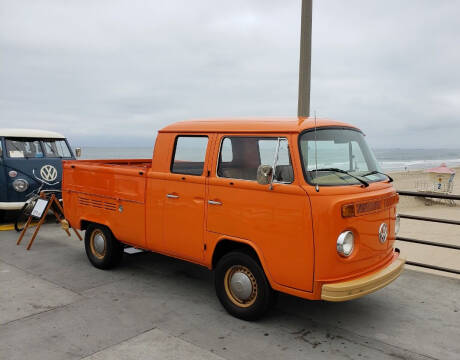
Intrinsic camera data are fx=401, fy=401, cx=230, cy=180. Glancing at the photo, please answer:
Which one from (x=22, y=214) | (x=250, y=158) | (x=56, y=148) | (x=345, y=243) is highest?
(x=56, y=148)

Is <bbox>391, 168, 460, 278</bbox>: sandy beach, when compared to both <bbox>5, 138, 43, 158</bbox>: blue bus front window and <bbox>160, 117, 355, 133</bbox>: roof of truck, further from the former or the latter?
<bbox>5, 138, 43, 158</bbox>: blue bus front window

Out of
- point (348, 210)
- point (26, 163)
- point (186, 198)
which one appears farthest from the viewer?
point (26, 163)

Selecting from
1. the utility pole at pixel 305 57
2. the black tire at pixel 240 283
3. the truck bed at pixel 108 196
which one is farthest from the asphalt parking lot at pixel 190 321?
the utility pole at pixel 305 57

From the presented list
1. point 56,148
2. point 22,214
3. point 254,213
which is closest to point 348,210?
point 254,213

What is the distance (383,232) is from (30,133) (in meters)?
8.85

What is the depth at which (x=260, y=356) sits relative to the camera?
3.63m

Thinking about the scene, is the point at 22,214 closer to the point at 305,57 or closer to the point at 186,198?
the point at 186,198

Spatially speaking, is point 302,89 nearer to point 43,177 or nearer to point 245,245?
point 245,245

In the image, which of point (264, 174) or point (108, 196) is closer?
point (264, 174)

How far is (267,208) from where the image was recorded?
4016mm

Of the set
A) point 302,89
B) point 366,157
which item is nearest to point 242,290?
point 366,157

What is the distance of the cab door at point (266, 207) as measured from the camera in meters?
3.81

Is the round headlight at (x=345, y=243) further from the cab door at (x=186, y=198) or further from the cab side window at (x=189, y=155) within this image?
the cab side window at (x=189, y=155)

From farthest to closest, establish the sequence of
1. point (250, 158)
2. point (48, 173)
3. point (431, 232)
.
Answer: point (431, 232), point (48, 173), point (250, 158)
